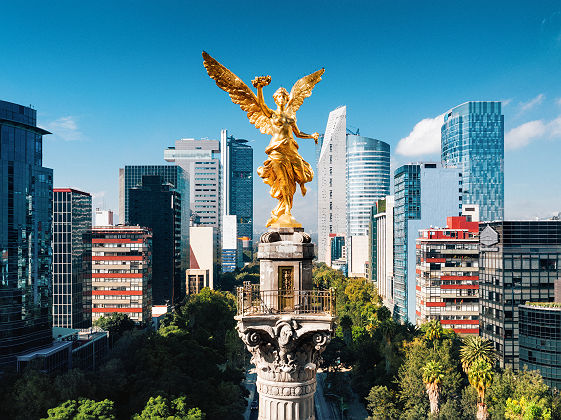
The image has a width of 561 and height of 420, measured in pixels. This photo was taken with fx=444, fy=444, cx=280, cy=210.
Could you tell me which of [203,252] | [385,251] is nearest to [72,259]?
[203,252]

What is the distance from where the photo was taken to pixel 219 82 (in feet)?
66.3

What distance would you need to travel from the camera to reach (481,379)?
155 ft

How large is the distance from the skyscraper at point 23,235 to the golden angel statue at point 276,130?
173 ft

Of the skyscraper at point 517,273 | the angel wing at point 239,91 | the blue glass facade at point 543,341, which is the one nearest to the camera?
the angel wing at point 239,91

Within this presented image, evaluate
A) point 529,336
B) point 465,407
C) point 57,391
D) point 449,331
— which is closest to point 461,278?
point 449,331

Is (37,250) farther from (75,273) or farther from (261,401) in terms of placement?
(261,401)

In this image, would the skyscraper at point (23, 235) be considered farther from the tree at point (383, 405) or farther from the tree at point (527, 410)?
the tree at point (527, 410)

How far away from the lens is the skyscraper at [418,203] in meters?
115

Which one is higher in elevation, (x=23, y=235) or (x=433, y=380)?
(x=23, y=235)

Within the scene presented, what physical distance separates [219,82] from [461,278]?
269ft

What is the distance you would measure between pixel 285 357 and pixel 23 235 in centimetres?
5724

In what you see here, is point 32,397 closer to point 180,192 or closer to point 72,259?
point 72,259

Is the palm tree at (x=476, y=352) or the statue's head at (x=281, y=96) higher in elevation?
the statue's head at (x=281, y=96)

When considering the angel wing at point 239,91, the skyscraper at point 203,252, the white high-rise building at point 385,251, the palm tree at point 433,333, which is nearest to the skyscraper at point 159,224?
the skyscraper at point 203,252
